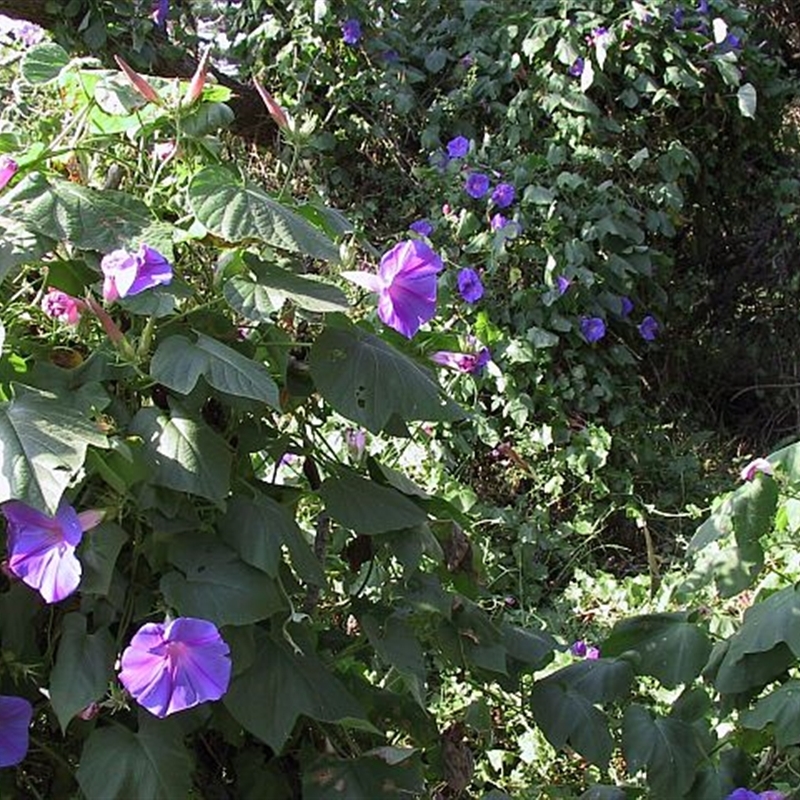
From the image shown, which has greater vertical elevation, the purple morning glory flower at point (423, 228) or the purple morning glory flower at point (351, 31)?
the purple morning glory flower at point (351, 31)

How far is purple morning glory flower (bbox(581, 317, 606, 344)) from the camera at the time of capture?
146 inches

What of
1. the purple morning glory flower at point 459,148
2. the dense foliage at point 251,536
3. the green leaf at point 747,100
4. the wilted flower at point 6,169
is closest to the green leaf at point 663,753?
the dense foliage at point 251,536

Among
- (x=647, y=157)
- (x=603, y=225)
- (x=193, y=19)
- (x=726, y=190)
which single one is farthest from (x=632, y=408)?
(x=193, y=19)

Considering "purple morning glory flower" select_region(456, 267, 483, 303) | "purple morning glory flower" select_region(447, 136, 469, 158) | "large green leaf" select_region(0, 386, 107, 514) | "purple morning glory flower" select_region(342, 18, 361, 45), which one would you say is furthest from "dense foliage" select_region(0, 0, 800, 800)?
"purple morning glory flower" select_region(342, 18, 361, 45)

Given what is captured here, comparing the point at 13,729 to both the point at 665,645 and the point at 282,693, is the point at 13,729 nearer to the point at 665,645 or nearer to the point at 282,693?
the point at 282,693

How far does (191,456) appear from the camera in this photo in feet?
3.74

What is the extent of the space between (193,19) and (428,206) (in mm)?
1261

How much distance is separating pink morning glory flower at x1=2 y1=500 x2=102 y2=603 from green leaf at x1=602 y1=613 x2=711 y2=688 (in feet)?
2.76

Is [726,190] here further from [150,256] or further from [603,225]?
[150,256]

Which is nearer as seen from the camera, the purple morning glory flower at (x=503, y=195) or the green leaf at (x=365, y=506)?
the green leaf at (x=365, y=506)

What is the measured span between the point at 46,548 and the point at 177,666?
158mm

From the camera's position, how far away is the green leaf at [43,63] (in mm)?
1330

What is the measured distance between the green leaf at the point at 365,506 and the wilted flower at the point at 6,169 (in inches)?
17.9

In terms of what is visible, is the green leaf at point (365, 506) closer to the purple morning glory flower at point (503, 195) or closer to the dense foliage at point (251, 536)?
the dense foliage at point (251, 536)
